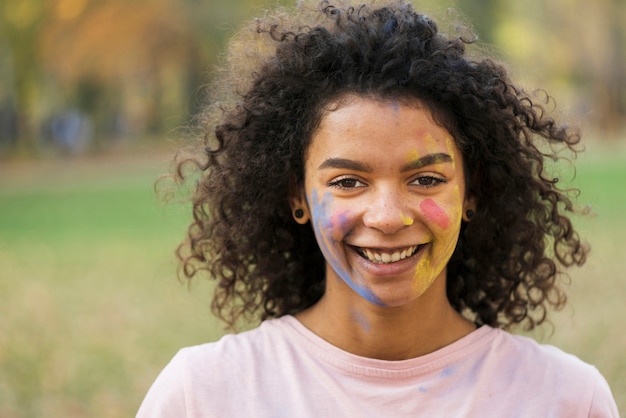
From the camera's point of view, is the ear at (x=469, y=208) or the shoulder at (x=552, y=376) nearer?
the shoulder at (x=552, y=376)

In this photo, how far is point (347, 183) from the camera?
9.53ft

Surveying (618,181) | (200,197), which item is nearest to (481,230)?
(200,197)

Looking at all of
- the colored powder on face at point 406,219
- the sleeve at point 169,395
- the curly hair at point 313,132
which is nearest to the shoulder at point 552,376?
the curly hair at point 313,132

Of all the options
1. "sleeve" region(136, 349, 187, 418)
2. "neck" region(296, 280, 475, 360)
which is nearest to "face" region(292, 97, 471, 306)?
"neck" region(296, 280, 475, 360)

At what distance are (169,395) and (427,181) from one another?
1.02 meters

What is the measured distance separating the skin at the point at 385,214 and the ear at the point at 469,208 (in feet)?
0.41

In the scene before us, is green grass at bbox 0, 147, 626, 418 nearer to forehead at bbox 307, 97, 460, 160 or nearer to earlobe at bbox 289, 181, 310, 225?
earlobe at bbox 289, 181, 310, 225

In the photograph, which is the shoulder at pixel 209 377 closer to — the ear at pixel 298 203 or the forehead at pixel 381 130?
the ear at pixel 298 203

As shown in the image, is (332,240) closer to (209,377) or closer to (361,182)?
(361,182)

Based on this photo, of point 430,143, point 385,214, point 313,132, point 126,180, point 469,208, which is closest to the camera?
point 385,214

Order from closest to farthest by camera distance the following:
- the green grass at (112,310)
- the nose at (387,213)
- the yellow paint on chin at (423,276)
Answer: the nose at (387,213) < the yellow paint on chin at (423,276) < the green grass at (112,310)

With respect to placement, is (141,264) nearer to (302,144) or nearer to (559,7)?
(302,144)

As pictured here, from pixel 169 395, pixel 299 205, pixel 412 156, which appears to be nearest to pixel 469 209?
pixel 412 156

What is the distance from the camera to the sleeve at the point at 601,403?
2904 mm
